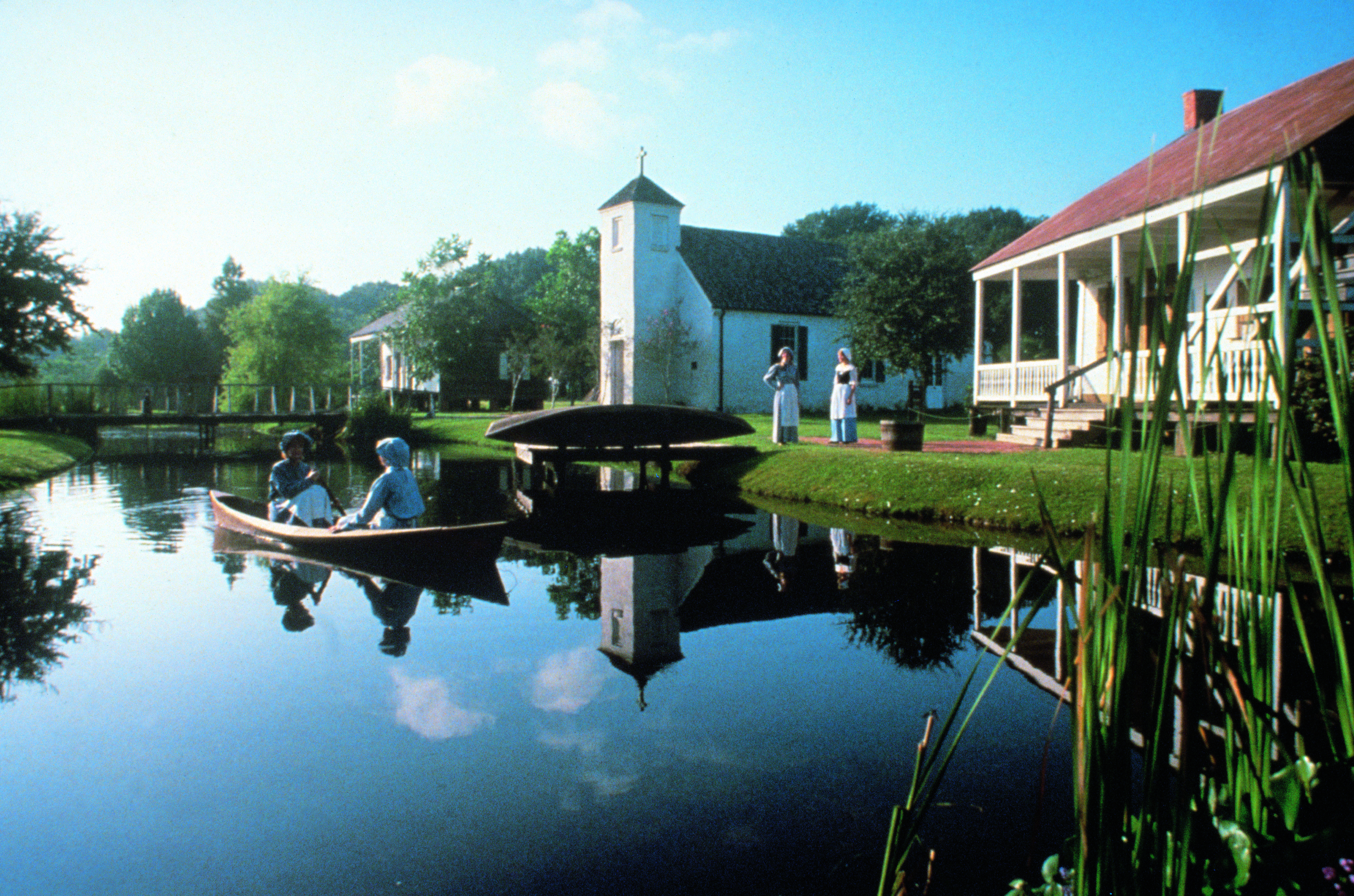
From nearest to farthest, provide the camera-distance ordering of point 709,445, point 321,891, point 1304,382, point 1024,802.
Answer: point 321,891 → point 1024,802 → point 1304,382 → point 709,445

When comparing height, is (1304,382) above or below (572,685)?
above

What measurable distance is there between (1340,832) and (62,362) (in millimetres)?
163740

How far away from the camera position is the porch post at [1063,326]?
733 inches

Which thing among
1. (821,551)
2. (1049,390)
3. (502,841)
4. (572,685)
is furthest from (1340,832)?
(1049,390)

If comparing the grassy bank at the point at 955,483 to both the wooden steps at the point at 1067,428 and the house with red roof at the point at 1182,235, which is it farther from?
the house with red roof at the point at 1182,235

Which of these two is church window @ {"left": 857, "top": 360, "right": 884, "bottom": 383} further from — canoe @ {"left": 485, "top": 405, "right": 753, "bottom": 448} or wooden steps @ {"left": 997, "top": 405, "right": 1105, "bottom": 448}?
canoe @ {"left": 485, "top": 405, "right": 753, "bottom": 448}

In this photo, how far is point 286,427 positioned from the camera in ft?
138

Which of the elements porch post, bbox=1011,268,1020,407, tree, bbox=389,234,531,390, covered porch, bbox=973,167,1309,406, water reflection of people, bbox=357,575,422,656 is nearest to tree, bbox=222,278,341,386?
tree, bbox=389,234,531,390

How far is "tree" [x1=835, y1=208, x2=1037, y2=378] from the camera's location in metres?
31.3

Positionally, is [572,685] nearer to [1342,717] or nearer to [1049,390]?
[1342,717]

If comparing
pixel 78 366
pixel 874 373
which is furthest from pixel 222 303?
pixel 874 373

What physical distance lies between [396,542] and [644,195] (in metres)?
29.9

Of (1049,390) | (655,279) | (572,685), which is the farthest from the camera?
(655,279)

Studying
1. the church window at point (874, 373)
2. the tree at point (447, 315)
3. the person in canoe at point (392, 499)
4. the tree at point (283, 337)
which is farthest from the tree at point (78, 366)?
the person in canoe at point (392, 499)
